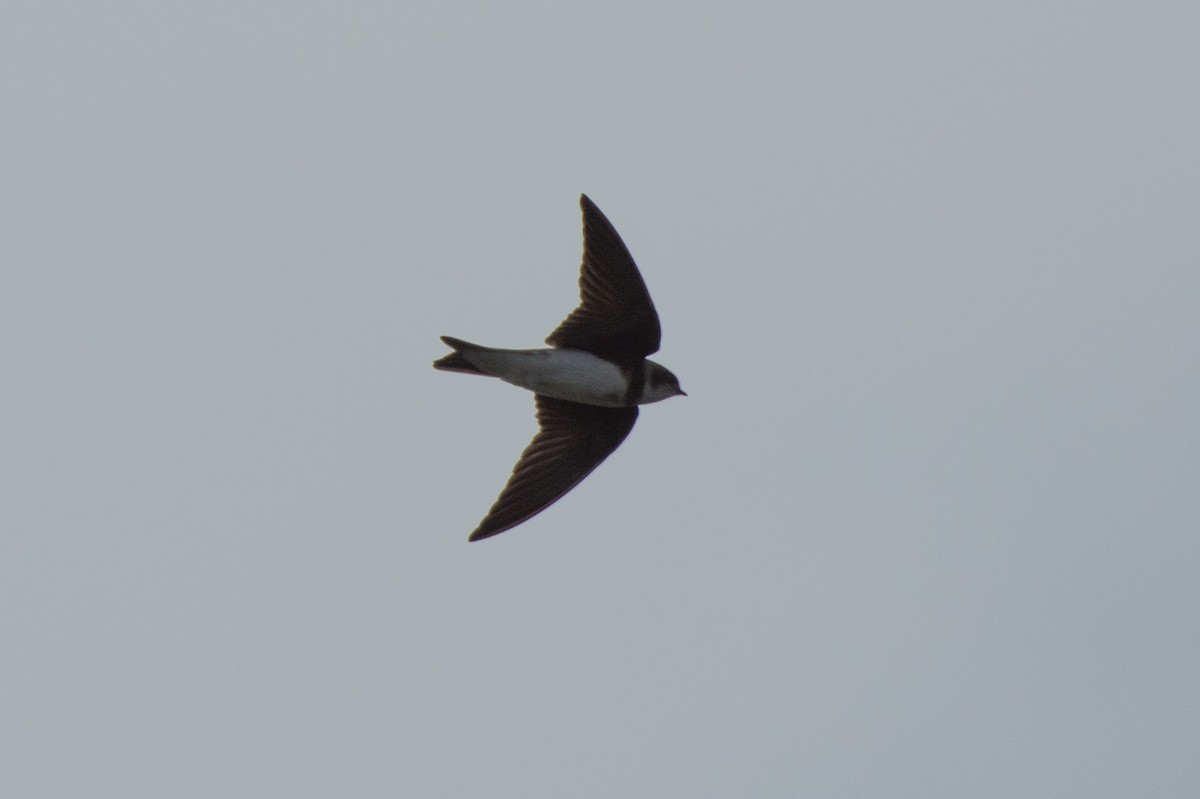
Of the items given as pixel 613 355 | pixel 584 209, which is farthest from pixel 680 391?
pixel 584 209

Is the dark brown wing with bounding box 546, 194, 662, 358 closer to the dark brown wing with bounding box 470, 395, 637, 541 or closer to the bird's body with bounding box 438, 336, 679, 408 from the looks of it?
the bird's body with bounding box 438, 336, 679, 408

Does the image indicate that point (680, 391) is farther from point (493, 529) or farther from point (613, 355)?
point (493, 529)

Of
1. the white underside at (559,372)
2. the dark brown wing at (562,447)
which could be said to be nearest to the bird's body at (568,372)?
the white underside at (559,372)

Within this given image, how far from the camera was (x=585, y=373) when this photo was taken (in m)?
7.41

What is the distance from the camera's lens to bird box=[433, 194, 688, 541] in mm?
7281

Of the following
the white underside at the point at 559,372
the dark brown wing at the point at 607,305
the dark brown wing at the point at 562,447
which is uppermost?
the dark brown wing at the point at 607,305

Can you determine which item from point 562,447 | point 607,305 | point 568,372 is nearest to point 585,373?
point 568,372

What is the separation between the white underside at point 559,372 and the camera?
7297 millimetres

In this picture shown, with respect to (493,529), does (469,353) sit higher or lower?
higher

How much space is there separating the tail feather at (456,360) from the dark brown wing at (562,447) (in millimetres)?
574

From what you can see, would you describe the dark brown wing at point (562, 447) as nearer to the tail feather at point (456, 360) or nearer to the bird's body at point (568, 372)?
the bird's body at point (568, 372)

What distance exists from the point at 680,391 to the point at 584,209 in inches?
37.5

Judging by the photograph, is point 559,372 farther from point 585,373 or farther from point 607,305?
point 607,305

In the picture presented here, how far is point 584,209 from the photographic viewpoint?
23.7 feet
